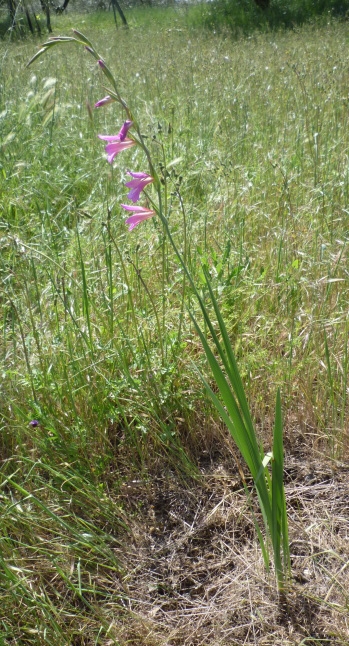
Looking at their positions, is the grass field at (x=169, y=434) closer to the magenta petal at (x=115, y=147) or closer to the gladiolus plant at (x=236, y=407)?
the gladiolus plant at (x=236, y=407)

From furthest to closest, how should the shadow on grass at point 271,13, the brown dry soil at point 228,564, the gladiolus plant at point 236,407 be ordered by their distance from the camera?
the shadow on grass at point 271,13 → the brown dry soil at point 228,564 → the gladiolus plant at point 236,407

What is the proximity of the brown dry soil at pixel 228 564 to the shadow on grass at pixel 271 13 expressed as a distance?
953cm

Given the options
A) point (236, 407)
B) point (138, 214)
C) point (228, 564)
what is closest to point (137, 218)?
point (138, 214)

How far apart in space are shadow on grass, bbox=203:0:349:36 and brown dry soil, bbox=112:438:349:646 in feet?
31.3

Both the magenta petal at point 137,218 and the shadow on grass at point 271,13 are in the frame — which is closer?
the magenta petal at point 137,218

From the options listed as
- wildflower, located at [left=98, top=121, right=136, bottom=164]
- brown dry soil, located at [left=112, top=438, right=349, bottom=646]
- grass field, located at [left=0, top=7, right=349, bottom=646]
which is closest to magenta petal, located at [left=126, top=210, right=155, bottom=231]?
wildflower, located at [left=98, top=121, right=136, bottom=164]

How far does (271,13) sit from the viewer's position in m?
10.8

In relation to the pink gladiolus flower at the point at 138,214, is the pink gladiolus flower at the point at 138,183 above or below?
above

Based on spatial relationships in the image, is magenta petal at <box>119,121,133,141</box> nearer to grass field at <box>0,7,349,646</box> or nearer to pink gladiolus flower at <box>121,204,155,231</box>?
pink gladiolus flower at <box>121,204,155,231</box>

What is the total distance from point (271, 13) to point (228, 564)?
11604mm

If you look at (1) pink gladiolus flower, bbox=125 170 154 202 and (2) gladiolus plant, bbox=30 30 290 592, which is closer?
(2) gladiolus plant, bbox=30 30 290 592

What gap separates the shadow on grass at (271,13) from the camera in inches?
395

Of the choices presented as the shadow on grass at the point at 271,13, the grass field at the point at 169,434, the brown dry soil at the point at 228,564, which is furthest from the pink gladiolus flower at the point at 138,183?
the shadow on grass at the point at 271,13

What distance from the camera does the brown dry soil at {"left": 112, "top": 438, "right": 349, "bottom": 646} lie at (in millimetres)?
1195
